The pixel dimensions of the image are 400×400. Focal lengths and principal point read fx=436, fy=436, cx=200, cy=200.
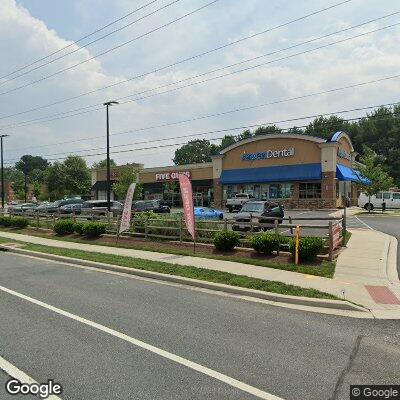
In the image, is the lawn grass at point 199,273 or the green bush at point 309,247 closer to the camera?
the lawn grass at point 199,273

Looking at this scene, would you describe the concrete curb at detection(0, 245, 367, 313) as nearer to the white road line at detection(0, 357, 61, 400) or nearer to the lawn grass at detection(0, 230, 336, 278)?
the lawn grass at detection(0, 230, 336, 278)

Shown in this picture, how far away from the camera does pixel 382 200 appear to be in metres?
41.0

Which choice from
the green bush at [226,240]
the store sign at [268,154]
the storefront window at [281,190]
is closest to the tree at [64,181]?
the store sign at [268,154]

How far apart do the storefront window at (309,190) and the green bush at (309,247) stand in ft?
106

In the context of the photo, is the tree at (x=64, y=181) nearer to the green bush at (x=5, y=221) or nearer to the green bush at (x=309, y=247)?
the green bush at (x=5, y=221)

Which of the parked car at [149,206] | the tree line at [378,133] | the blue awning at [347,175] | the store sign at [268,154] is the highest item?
the tree line at [378,133]

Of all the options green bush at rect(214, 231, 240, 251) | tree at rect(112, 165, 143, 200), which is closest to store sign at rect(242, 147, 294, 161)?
tree at rect(112, 165, 143, 200)

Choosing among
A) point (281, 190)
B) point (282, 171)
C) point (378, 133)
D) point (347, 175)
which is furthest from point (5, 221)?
point (378, 133)

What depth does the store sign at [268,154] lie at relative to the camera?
4625 centimetres

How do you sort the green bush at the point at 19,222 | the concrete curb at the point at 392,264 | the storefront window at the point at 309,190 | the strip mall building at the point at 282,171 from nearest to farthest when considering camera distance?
the concrete curb at the point at 392,264
the green bush at the point at 19,222
the strip mall building at the point at 282,171
the storefront window at the point at 309,190

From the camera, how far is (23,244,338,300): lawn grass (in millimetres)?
9375

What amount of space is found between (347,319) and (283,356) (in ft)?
8.08

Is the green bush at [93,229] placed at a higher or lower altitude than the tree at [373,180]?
lower

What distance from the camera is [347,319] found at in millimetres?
7672
